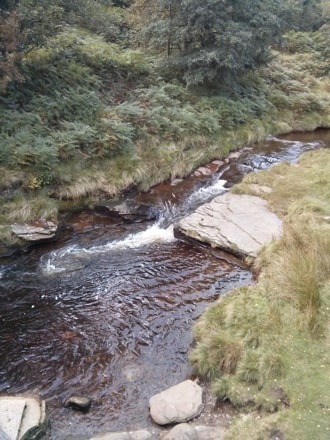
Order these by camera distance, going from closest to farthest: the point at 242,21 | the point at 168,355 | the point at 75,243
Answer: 1. the point at 168,355
2. the point at 75,243
3. the point at 242,21

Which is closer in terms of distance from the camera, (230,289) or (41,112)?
(230,289)

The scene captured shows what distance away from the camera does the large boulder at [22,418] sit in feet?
15.1

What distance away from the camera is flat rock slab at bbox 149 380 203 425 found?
5.03 meters

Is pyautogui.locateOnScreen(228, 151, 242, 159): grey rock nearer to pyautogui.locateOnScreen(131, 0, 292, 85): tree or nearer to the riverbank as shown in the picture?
the riverbank

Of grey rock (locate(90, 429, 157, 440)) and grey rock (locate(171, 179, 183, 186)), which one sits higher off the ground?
grey rock (locate(171, 179, 183, 186))

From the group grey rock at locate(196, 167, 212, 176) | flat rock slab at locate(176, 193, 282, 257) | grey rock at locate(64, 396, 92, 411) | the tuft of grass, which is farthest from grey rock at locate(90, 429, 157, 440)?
grey rock at locate(196, 167, 212, 176)

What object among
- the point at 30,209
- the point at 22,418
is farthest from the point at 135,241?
the point at 22,418

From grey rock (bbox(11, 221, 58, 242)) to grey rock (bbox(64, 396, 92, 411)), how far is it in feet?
14.6

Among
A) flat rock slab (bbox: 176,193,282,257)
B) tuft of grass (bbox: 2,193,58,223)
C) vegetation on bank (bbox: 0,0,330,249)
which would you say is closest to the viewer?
flat rock slab (bbox: 176,193,282,257)

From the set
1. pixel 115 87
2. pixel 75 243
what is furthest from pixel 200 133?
pixel 75 243

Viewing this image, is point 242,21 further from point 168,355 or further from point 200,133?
point 168,355

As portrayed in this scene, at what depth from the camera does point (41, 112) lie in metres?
11.2

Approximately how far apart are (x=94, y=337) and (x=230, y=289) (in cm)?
283

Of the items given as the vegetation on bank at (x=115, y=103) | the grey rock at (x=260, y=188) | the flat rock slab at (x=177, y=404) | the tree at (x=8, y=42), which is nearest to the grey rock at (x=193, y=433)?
the flat rock slab at (x=177, y=404)
